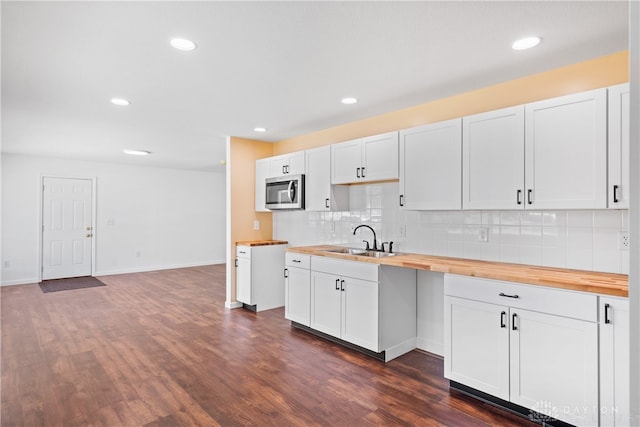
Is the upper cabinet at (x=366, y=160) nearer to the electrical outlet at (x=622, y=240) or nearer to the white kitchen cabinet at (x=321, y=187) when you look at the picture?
the white kitchen cabinet at (x=321, y=187)

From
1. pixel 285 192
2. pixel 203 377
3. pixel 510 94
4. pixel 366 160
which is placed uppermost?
pixel 510 94

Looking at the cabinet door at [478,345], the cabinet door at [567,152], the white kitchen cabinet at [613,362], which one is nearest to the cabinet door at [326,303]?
the cabinet door at [478,345]

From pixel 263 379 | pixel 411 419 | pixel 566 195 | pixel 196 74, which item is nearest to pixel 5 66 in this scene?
pixel 196 74

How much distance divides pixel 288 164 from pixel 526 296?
10.2 feet

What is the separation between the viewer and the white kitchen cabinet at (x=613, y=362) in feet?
6.11

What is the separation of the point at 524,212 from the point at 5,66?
4019 mm

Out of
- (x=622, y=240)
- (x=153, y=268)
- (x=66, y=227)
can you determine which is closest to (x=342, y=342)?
(x=622, y=240)

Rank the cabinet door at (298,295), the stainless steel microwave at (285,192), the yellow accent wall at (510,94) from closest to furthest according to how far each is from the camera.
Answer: the yellow accent wall at (510,94) → the cabinet door at (298,295) → the stainless steel microwave at (285,192)

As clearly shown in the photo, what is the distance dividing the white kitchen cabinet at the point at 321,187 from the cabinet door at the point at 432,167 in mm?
973

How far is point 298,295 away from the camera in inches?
154

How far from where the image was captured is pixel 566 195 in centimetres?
229

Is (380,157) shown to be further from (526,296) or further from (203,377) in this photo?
(203,377)

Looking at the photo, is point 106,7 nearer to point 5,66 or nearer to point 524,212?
point 5,66

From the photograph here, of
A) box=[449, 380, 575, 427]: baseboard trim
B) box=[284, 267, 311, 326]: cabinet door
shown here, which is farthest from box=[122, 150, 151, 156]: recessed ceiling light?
box=[449, 380, 575, 427]: baseboard trim
